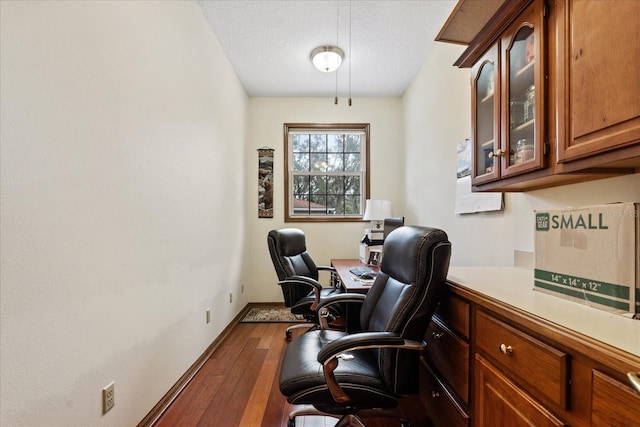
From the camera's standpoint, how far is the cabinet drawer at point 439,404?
1.17 meters

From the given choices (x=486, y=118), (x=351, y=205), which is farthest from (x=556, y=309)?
(x=351, y=205)

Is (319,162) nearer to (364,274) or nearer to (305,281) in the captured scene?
(305,281)

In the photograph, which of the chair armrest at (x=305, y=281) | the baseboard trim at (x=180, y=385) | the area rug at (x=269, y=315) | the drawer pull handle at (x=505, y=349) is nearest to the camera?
the drawer pull handle at (x=505, y=349)

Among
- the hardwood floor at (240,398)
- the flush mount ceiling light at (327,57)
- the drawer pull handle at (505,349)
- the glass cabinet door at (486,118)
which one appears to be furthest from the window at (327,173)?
the drawer pull handle at (505,349)

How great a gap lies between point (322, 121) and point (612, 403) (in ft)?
12.4

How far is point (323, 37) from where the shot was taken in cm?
268

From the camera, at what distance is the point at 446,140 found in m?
2.55

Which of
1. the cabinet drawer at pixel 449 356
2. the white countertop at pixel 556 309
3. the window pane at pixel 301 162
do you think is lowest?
the cabinet drawer at pixel 449 356

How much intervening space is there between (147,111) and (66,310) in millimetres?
1074

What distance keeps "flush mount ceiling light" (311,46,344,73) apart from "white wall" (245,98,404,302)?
3.25 feet

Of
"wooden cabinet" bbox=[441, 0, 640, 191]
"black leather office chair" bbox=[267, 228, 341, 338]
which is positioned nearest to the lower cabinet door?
"wooden cabinet" bbox=[441, 0, 640, 191]

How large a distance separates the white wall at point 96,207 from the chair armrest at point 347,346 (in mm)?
980

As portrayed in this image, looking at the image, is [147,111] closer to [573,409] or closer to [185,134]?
[185,134]

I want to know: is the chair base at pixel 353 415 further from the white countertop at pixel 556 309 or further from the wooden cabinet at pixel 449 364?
the white countertop at pixel 556 309
